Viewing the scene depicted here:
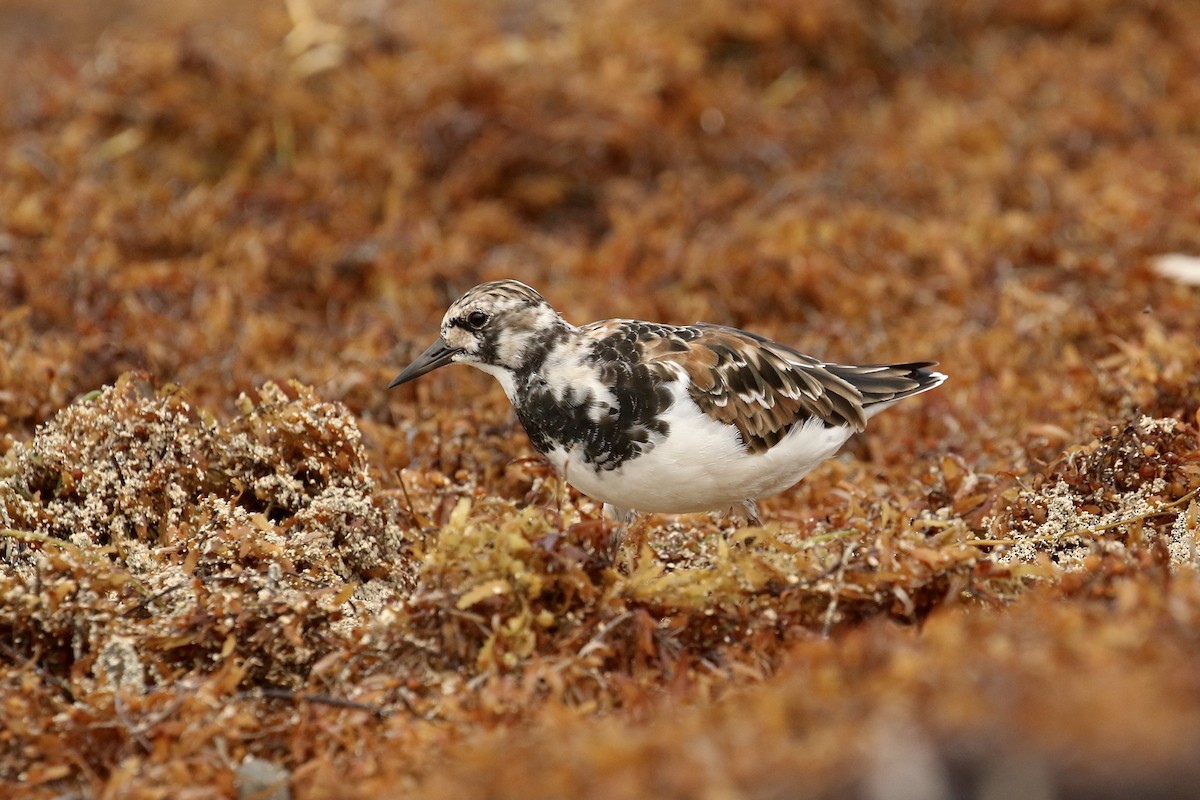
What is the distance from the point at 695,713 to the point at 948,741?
0.65 m

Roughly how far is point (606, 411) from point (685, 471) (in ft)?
0.92

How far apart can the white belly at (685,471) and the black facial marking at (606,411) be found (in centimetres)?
3

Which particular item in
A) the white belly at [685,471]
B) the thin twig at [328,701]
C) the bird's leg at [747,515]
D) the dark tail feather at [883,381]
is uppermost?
the dark tail feather at [883,381]

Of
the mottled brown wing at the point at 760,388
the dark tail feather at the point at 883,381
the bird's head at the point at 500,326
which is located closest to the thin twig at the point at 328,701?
the bird's head at the point at 500,326

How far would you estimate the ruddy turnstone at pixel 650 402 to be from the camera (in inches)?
143

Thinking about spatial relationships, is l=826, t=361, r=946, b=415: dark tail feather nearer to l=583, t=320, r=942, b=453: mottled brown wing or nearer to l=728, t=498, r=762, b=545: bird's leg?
l=583, t=320, r=942, b=453: mottled brown wing

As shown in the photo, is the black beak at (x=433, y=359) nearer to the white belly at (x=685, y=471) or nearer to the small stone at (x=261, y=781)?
the white belly at (x=685, y=471)

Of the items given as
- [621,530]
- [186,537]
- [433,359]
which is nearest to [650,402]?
[621,530]

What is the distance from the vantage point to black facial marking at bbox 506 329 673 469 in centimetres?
362

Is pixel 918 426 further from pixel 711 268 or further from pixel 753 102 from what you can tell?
pixel 753 102

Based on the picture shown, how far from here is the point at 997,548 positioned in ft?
12.4

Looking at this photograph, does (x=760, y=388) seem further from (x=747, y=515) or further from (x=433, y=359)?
(x=433, y=359)

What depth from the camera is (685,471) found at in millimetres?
3645

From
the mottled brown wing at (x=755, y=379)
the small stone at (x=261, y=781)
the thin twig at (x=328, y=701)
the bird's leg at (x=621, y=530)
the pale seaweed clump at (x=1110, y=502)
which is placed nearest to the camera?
the small stone at (x=261, y=781)
